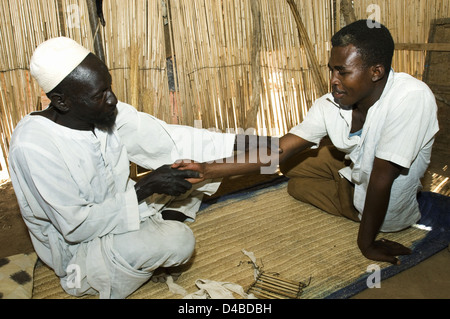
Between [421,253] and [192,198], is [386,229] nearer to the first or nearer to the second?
[421,253]

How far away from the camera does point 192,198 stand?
2.73m

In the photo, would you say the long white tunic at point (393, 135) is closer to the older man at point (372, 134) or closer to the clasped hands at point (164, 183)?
the older man at point (372, 134)

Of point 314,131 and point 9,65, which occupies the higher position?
point 9,65

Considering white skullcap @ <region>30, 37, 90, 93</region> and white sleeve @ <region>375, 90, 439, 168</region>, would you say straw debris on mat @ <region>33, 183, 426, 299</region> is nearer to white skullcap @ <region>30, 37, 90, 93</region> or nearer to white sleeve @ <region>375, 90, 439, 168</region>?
white sleeve @ <region>375, 90, 439, 168</region>

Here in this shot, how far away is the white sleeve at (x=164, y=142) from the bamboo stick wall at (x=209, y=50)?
0.88 meters

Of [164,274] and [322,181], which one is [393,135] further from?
[164,274]

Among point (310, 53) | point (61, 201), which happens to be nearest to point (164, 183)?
point (61, 201)

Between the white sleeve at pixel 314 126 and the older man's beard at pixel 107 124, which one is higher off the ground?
the older man's beard at pixel 107 124

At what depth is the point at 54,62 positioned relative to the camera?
1.87 m

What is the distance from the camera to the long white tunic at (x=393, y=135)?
6.92ft

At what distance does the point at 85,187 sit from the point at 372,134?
1.60 m

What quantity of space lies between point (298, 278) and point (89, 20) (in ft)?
7.87

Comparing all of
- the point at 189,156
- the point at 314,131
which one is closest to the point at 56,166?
the point at 189,156

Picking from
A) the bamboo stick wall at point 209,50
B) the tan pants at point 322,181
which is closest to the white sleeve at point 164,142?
the tan pants at point 322,181
